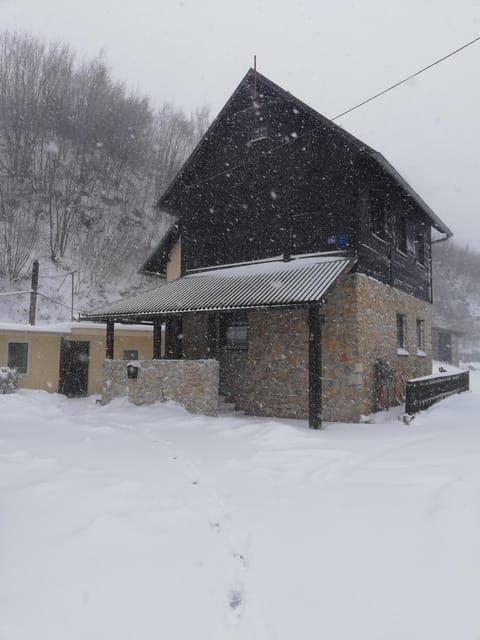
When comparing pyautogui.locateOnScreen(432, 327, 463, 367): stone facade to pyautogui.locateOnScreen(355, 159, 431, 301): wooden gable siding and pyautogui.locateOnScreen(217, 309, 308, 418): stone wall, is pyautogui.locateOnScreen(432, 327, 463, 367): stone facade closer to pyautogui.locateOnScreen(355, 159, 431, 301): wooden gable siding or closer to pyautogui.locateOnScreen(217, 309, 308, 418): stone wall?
pyautogui.locateOnScreen(355, 159, 431, 301): wooden gable siding

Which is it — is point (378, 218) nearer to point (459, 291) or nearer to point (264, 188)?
point (264, 188)

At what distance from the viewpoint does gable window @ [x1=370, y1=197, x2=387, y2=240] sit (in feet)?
38.6

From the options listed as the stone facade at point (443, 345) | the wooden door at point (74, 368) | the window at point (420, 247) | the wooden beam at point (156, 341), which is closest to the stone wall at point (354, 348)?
the window at point (420, 247)

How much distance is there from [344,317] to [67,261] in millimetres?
23874

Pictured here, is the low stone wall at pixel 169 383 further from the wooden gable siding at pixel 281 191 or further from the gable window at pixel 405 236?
the gable window at pixel 405 236

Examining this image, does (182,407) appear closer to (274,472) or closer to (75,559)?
(274,472)

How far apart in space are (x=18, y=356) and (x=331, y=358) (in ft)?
38.6

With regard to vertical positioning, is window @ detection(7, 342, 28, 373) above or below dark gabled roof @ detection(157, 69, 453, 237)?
below

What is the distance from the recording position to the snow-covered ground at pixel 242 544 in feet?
8.80

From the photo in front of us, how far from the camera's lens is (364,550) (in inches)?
139

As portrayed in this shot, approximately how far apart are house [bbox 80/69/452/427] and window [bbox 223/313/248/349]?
0.10 feet

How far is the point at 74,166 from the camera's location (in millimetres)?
33469

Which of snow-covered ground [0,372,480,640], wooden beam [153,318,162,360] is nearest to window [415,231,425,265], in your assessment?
wooden beam [153,318,162,360]

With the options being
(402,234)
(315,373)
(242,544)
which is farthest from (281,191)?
(242,544)
